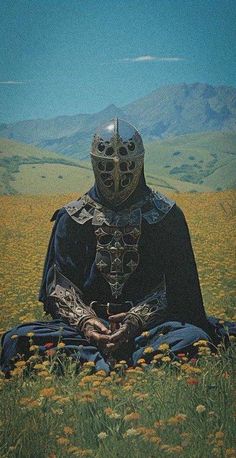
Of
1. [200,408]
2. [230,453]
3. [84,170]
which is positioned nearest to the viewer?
[230,453]

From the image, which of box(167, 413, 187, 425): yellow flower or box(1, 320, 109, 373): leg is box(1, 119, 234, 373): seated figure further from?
box(167, 413, 187, 425): yellow flower

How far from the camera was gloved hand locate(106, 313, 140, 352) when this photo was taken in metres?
4.50

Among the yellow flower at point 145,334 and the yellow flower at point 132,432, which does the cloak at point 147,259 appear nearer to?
the yellow flower at point 145,334

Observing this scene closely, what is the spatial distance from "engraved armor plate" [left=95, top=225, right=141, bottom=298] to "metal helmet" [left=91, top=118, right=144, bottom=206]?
21 cm

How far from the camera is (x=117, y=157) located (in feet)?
15.2

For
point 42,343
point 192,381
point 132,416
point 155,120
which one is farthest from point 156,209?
point 155,120

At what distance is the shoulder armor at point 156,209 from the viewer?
4786mm

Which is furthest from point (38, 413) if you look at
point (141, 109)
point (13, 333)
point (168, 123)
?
point (168, 123)

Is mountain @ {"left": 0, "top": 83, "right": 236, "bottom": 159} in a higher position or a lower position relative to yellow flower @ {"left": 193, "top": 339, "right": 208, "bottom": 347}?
higher

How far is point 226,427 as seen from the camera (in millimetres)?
3410

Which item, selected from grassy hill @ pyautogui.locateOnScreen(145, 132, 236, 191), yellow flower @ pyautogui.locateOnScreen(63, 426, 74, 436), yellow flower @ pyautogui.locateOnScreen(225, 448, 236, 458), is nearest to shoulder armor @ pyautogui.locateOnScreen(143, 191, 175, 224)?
yellow flower @ pyautogui.locateOnScreen(63, 426, 74, 436)

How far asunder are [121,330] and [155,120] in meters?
4.09

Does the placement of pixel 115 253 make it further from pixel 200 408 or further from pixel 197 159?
pixel 197 159

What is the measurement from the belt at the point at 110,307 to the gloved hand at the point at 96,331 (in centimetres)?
18
